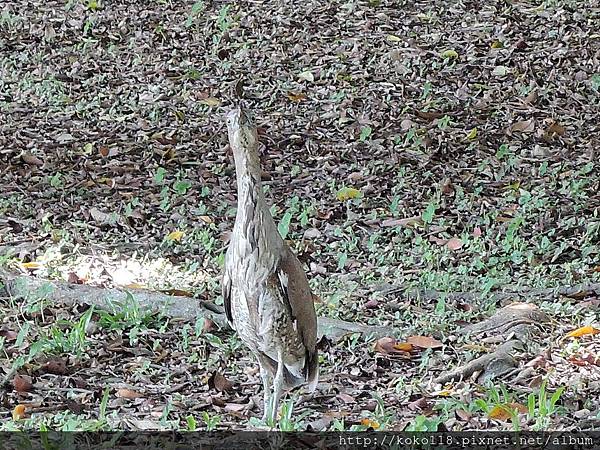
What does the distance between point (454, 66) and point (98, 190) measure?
4.13 m

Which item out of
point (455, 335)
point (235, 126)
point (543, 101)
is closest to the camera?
point (235, 126)

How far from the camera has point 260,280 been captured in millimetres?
4059

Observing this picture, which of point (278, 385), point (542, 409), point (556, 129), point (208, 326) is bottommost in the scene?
point (556, 129)

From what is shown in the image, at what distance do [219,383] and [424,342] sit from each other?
121cm

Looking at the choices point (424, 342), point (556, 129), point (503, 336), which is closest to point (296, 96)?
point (556, 129)

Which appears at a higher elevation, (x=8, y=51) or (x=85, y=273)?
(x=8, y=51)

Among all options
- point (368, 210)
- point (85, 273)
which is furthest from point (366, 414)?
point (368, 210)

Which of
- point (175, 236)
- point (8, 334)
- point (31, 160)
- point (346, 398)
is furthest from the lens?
point (31, 160)

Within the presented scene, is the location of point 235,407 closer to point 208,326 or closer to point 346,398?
point 346,398

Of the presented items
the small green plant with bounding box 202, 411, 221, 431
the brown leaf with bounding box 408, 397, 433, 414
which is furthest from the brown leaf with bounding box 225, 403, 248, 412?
the brown leaf with bounding box 408, 397, 433, 414

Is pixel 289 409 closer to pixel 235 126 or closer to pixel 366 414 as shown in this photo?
pixel 366 414

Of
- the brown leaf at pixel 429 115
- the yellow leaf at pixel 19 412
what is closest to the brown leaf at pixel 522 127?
the brown leaf at pixel 429 115

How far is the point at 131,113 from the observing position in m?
9.84

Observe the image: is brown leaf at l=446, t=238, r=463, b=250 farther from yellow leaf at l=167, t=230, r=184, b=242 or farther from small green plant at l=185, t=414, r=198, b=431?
small green plant at l=185, t=414, r=198, b=431
